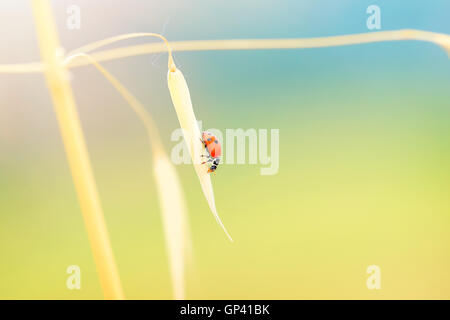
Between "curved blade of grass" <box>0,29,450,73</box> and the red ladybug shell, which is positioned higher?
"curved blade of grass" <box>0,29,450,73</box>

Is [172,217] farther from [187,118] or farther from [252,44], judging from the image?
[252,44]

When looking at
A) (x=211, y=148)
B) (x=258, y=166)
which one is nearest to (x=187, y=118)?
(x=211, y=148)

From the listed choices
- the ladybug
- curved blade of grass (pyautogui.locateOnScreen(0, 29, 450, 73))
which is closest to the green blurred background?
curved blade of grass (pyautogui.locateOnScreen(0, 29, 450, 73))

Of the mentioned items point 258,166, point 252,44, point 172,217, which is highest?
point 252,44

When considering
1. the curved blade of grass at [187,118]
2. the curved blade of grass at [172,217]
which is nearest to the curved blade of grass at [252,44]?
the curved blade of grass at [172,217]

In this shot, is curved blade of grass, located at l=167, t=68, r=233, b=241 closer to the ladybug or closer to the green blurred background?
the ladybug

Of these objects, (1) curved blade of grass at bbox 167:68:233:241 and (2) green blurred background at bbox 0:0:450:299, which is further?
(2) green blurred background at bbox 0:0:450:299

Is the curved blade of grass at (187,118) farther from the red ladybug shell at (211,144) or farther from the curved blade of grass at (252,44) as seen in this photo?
the curved blade of grass at (252,44)
